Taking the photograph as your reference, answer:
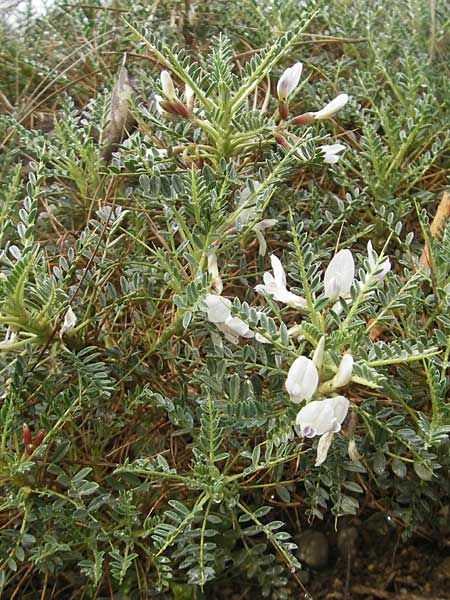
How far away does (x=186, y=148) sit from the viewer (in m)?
1.21

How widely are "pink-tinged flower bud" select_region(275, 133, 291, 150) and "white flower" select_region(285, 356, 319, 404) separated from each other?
38 centimetres

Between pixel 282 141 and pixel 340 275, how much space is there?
26 cm

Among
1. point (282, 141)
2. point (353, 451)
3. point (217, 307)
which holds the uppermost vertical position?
point (282, 141)

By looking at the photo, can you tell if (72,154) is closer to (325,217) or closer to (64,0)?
(325,217)

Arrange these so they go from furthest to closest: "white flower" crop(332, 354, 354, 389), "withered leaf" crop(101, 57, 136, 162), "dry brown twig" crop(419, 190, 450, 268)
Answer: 1. "withered leaf" crop(101, 57, 136, 162)
2. "dry brown twig" crop(419, 190, 450, 268)
3. "white flower" crop(332, 354, 354, 389)

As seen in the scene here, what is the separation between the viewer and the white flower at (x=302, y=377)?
940 mm

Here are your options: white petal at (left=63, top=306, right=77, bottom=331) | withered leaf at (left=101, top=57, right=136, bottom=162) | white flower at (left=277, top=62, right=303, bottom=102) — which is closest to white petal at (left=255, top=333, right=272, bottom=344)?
white petal at (left=63, top=306, right=77, bottom=331)

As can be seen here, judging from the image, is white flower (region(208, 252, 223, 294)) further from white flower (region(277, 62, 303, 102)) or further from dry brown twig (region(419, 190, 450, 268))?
dry brown twig (region(419, 190, 450, 268))

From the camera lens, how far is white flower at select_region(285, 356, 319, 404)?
3.08 feet

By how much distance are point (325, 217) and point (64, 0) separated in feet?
3.45

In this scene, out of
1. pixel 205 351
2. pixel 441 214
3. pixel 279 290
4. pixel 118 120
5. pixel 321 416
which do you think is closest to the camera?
pixel 321 416

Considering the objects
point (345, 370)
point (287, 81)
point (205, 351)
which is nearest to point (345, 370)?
point (345, 370)

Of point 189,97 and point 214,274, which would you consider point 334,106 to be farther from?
point 214,274

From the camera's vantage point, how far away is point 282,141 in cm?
116
